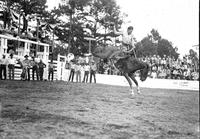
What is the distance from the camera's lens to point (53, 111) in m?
4.73

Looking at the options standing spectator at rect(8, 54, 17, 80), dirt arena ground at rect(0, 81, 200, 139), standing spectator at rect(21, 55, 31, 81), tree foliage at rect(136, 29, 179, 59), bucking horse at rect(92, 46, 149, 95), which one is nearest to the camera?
dirt arena ground at rect(0, 81, 200, 139)

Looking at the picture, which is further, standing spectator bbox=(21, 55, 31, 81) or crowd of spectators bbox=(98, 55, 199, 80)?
crowd of spectators bbox=(98, 55, 199, 80)

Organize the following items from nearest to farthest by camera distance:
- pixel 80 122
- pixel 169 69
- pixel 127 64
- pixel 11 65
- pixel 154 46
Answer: pixel 80 122 → pixel 11 65 → pixel 127 64 → pixel 169 69 → pixel 154 46

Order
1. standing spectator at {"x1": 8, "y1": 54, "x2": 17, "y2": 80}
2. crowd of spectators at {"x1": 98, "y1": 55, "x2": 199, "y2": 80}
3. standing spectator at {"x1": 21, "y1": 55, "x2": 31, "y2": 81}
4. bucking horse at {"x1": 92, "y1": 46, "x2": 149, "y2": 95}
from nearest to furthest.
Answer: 1. standing spectator at {"x1": 8, "y1": 54, "x2": 17, "y2": 80}
2. standing spectator at {"x1": 21, "y1": 55, "x2": 31, "y2": 81}
3. bucking horse at {"x1": 92, "y1": 46, "x2": 149, "y2": 95}
4. crowd of spectators at {"x1": 98, "y1": 55, "x2": 199, "y2": 80}

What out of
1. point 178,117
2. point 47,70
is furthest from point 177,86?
point 178,117

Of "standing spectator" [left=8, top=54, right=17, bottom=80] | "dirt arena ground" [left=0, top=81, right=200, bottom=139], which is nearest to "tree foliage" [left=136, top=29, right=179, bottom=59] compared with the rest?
"standing spectator" [left=8, top=54, right=17, bottom=80]

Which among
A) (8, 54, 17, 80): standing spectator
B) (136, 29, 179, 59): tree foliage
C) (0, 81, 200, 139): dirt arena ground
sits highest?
(136, 29, 179, 59): tree foliage

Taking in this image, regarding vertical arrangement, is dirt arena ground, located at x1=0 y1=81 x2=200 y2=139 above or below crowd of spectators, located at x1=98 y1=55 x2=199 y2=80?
below

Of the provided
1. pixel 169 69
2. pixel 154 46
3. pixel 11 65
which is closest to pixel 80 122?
pixel 11 65

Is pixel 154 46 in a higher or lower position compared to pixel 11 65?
higher

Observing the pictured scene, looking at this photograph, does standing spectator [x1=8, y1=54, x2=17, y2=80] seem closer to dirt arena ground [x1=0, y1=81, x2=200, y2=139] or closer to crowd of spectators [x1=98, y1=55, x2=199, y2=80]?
dirt arena ground [x1=0, y1=81, x2=200, y2=139]

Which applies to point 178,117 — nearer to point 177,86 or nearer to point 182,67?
point 177,86

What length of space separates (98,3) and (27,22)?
2172 millimetres

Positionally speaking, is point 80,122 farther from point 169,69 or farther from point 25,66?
point 169,69
